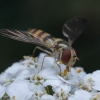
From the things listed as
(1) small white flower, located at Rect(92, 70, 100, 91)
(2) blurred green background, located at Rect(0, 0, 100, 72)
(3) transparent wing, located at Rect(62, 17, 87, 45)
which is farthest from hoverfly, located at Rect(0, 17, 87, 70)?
(2) blurred green background, located at Rect(0, 0, 100, 72)

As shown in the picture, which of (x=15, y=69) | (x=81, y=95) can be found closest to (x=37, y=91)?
(x=81, y=95)

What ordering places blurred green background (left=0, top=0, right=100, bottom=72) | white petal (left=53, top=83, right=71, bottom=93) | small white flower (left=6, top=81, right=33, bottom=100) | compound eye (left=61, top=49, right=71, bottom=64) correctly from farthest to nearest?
blurred green background (left=0, top=0, right=100, bottom=72) → compound eye (left=61, top=49, right=71, bottom=64) → white petal (left=53, top=83, right=71, bottom=93) → small white flower (left=6, top=81, right=33, bottom=100)

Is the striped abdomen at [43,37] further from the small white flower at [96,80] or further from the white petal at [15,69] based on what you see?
the small white flower at [96,80]

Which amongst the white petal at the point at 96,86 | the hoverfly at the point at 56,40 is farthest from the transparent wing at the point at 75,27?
the white petal at the point at 96,86

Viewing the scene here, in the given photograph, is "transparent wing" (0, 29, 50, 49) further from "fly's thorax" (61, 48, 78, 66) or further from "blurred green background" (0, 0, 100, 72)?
"blurred green background" (0, 0, 100, 72)

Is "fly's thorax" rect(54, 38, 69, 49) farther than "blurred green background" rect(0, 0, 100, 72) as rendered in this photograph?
No

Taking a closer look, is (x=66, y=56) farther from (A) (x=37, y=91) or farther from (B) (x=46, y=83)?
(A) (x=37, y=91)

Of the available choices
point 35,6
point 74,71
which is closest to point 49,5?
point 35,6
